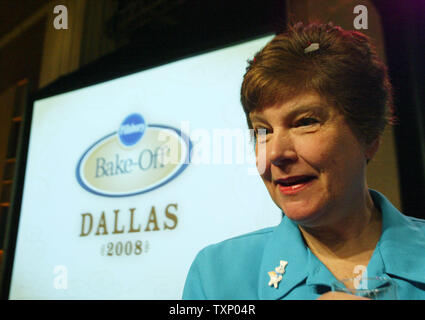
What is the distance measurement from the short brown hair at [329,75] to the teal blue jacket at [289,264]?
0.18 m

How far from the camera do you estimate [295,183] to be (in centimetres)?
78

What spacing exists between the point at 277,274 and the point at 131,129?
645mm

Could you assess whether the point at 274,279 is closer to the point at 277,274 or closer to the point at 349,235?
the point at 277,274

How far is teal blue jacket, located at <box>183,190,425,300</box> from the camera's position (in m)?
0.72

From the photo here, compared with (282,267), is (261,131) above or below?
above

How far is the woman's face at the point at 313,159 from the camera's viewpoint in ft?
2.53

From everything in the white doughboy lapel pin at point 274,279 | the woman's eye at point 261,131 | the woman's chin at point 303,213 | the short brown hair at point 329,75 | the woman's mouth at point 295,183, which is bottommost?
the white doughboy lapel pin at point 274,279

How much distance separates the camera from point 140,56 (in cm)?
133

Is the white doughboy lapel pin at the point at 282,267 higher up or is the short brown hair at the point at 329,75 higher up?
the short brown hair at the point at 329,75

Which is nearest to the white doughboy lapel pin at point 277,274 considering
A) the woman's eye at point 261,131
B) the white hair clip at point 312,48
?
the woman's eye at point 261,131

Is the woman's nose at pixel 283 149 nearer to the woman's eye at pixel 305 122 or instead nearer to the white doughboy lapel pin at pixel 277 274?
the woman's eye at pixel 305 122

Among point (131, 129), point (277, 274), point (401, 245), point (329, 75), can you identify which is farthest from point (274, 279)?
point (131, 129)

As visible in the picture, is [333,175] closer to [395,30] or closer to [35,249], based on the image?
[395,30]

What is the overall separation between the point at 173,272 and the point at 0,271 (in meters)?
0.64
